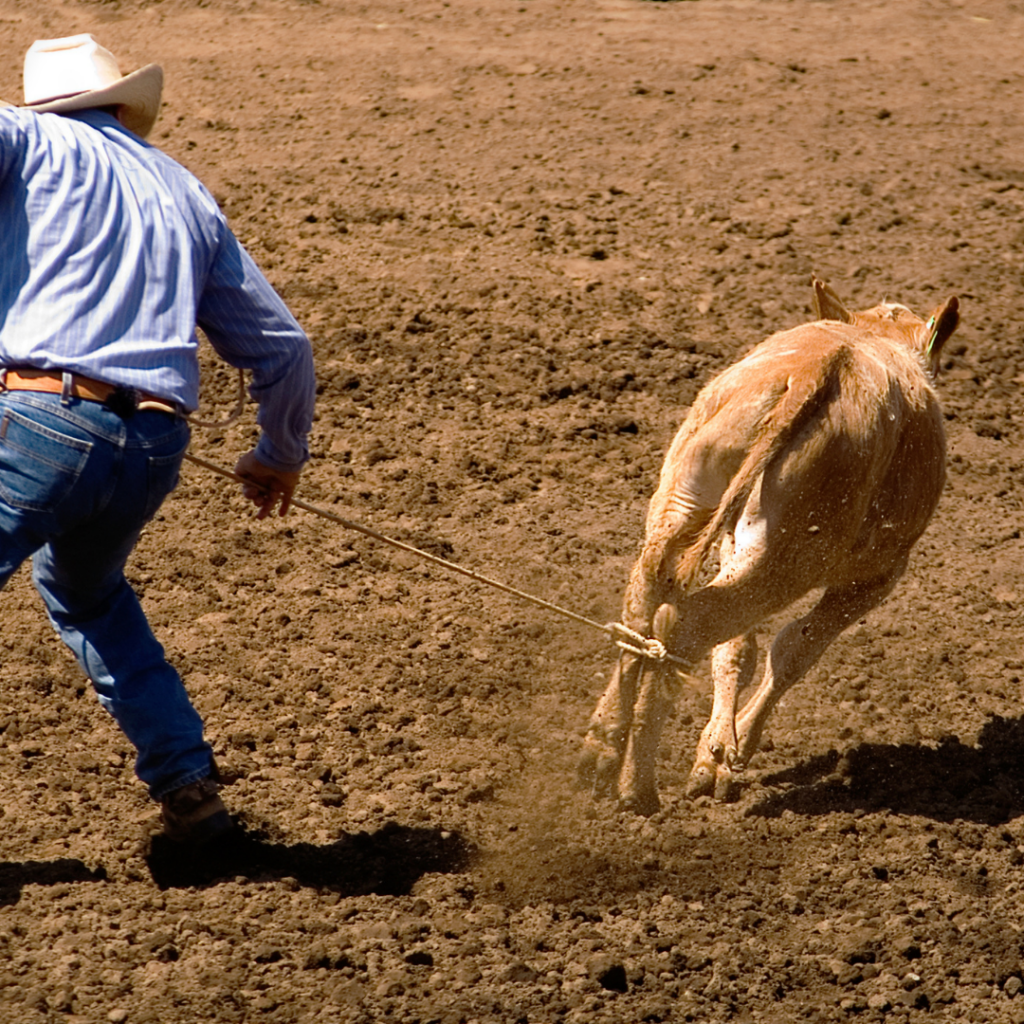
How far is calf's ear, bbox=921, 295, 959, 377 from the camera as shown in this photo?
527 centimetres

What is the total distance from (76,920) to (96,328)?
159 centimetres

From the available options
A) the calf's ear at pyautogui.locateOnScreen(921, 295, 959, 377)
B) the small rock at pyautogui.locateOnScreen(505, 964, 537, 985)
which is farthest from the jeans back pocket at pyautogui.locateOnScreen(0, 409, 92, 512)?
the calf's ear at pyautogui.locateOnScreen(921, 295, 959, 377)

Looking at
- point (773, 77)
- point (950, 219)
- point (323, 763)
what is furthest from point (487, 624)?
point (773, 77)

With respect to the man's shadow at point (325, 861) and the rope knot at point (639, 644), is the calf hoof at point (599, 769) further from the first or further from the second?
the man's shadow at point (325, 861)

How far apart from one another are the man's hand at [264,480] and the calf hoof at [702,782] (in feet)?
5.59

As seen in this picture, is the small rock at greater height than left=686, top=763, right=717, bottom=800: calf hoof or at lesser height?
greater

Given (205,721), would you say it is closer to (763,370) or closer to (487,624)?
(487,624)

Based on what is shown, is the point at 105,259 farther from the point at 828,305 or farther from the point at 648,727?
the point at 828,305

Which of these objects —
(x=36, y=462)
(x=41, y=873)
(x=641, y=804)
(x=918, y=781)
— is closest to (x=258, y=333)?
(x=36, y=462)

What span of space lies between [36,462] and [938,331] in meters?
3.21

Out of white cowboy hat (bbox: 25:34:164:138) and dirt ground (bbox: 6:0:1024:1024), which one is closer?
white cowboy hat (bbox: 25:34:164:138)

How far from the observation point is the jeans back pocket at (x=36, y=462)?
3541mm

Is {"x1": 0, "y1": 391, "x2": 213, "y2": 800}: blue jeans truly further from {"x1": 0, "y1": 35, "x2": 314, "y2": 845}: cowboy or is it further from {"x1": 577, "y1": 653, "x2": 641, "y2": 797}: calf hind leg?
{"x1": 577, "y1": 653, "x2": 641, "y2": 797}: calf hind leg

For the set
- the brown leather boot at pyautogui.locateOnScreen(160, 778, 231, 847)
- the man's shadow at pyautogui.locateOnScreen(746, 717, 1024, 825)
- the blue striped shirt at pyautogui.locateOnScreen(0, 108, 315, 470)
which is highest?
the blue striped shirt at pyautogui.locateOnScreen(0, 108, 315, 470)
